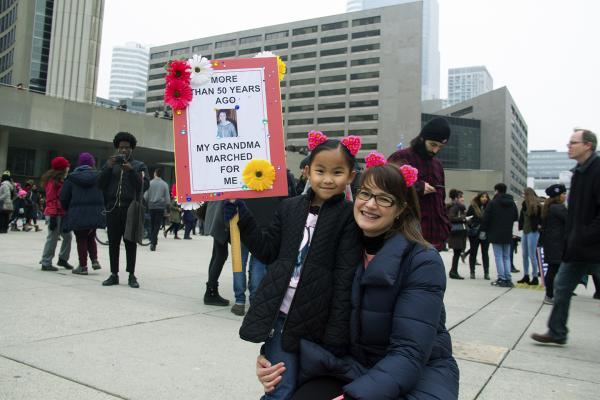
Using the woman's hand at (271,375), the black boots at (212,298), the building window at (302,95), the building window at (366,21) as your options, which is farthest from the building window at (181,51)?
the woman's hand at (271,375)

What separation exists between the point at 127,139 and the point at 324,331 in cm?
508

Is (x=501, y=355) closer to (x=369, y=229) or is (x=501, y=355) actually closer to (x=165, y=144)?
(x=369, y=229)

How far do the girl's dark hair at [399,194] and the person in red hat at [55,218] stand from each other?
21.2 ft

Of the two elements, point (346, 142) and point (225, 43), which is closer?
point (346, 142)

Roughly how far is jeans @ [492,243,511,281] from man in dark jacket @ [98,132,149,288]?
647cm

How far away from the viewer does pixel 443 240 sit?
393cm

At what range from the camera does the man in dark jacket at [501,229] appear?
8.94 m

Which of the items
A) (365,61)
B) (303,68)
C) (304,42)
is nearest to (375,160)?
(365,61)

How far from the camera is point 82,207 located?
7.10m

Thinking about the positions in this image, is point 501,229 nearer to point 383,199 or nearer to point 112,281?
point 112,281

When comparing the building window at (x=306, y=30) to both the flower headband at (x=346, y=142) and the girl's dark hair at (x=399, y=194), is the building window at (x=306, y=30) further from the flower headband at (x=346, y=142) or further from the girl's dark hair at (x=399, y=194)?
the girl's dark hair at (x=399, y=194)

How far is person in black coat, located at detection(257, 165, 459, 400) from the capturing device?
172 centimetres

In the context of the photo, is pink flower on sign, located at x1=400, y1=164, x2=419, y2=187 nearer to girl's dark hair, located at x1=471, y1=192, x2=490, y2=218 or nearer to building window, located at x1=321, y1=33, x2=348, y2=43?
girl's dark hair, located at x1=471, y1=192, x2=490, y2=218

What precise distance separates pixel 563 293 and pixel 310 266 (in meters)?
3.28
